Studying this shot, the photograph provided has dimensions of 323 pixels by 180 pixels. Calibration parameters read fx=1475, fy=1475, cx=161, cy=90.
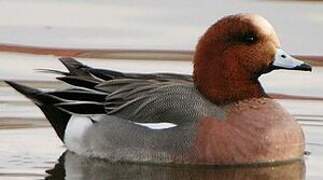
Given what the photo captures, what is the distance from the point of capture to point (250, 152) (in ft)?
29.9

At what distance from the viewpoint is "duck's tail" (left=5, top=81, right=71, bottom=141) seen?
31.3ft

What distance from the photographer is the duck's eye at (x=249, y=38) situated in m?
9.34

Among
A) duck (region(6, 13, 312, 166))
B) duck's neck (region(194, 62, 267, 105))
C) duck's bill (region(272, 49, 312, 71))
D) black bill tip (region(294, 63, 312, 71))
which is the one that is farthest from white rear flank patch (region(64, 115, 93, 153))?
black bill tip (region(294, 63, 312, 71))

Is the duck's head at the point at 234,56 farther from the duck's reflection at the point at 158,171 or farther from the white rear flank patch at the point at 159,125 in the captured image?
the duck's reflection at the point at 158,171

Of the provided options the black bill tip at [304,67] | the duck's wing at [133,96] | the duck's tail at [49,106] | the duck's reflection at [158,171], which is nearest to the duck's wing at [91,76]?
the duck's wing at [133,96]

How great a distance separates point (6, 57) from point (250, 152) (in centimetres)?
320

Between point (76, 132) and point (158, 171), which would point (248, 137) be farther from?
point (76, 132)

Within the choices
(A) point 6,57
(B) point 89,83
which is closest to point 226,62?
(B) point 89,83

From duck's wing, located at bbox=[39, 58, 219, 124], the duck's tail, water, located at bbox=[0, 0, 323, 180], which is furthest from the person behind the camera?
the duck's tail

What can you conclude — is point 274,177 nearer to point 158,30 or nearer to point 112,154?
point 112,154

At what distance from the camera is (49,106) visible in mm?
9570

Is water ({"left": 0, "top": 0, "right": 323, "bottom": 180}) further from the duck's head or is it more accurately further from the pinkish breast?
the duck's head

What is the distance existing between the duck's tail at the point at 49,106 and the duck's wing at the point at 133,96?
46 millimetres

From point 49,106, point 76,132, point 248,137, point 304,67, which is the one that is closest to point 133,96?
point 76,132
